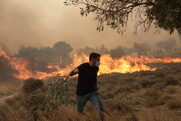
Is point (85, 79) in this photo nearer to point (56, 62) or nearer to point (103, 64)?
point (103, 64)

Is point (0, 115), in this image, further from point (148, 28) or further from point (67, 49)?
point (67, 49)


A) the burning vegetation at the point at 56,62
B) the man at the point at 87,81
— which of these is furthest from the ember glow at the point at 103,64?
the man at the point at 87,81

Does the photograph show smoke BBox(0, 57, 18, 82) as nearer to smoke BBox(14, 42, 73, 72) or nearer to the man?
smoke BBox(14, 42, 73, 72)

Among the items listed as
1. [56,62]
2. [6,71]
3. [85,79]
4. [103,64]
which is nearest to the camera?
[85,79]

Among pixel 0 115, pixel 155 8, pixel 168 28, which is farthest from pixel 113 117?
pixel 168 28

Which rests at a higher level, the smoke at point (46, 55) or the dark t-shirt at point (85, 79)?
the dark t-shirt at point (85, 79)

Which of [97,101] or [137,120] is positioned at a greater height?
[97,101]

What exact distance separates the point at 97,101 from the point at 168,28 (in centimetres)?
651

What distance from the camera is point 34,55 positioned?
140625mm

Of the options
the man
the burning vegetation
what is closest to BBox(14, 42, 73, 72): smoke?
the burning vegetation

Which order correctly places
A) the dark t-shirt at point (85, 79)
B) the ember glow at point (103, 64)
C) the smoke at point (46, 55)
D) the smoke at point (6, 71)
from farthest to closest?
the smoke at point (46, 55), the smoke at point (6, 71), the ember glow at point (103, 64), the dark t-shirt at point (85, 79)

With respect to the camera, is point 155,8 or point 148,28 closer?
point 155,8

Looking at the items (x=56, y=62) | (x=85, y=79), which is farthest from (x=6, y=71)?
(x=85, y=79)

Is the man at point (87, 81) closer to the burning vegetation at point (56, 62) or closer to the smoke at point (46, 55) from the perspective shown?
the burning vegetation at point (56, 62)
